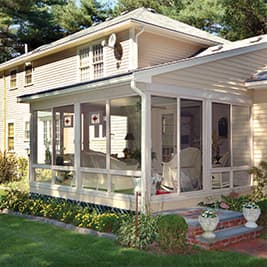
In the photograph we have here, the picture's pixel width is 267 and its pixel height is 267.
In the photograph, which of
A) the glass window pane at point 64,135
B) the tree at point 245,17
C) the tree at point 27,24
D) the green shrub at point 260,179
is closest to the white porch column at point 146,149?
the glass window pane at point 64,135

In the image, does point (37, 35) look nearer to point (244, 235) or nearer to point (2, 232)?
point (2, 232)

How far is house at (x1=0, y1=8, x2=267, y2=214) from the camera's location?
782cm

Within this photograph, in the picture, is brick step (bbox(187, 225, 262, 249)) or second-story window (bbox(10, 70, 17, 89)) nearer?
brick step (bbox(187, 225, 262, 249))

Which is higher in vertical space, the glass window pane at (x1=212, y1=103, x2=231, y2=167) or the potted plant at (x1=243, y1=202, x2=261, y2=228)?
the glass window pane at (x1=212, y1=103, x2=231, y2=167)

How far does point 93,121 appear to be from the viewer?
359 inches

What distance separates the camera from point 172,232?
6.06m

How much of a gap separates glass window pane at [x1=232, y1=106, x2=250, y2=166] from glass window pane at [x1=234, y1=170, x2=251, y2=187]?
0.76 feet

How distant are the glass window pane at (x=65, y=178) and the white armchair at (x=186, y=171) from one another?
245 cm

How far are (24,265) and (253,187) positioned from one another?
21.2 ft

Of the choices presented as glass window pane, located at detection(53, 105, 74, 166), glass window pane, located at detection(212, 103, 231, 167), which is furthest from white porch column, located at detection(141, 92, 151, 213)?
glass window pane, located at detection(53, 105, 74, 166)

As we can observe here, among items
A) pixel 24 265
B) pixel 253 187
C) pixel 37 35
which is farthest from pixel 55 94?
pixel 37 35

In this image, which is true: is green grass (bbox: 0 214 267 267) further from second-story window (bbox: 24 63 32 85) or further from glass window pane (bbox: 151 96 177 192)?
second-story window (bbox: 24 63 32 85)

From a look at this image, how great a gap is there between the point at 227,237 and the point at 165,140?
2.67m

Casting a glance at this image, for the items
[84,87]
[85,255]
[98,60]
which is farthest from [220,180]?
[98,60]
